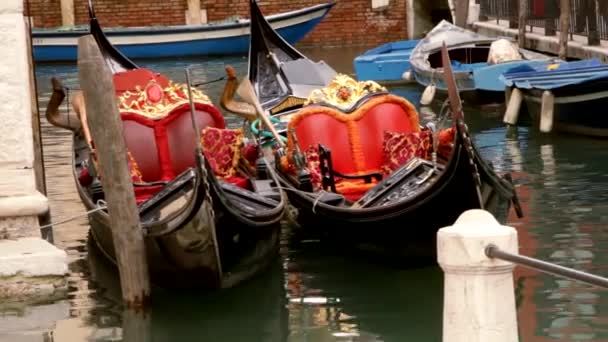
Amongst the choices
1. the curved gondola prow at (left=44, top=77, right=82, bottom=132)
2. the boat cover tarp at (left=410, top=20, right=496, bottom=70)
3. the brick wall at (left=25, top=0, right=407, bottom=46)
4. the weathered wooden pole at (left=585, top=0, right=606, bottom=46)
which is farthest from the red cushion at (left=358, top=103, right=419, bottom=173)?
the brick wall at (left=25, top=0, right=407, bottom=46)

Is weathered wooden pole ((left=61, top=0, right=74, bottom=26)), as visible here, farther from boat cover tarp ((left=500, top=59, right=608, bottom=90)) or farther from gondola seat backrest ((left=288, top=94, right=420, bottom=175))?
gondola seat backrest ((left=288, top=94, right=420, bottom=175))

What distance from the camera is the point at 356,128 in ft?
16.0

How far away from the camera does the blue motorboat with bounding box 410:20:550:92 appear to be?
27.0 ft

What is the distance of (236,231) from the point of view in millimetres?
4000

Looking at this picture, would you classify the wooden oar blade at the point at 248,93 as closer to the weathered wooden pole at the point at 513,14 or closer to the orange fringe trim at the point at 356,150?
the orange fringe trim at the point at 356,150

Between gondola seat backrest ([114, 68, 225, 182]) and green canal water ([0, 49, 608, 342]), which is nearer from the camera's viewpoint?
green canal water ([0, 49, 608, 342])

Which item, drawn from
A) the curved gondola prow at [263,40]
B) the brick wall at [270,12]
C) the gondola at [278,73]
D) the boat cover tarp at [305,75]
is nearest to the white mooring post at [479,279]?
the gondola at [278,73]

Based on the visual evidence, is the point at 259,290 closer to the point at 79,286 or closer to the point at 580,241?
the point at 79,286

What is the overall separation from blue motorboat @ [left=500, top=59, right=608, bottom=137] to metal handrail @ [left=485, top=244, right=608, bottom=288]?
4681 mm

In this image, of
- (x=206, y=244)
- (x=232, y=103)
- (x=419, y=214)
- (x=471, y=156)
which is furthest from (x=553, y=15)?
(x=206, y=244)

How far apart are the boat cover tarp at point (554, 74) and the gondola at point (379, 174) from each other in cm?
201

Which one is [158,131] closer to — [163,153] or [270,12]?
[163,153]

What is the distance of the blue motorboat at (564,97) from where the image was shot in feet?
22.0

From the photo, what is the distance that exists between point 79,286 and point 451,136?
125 cm
